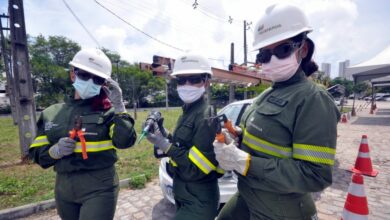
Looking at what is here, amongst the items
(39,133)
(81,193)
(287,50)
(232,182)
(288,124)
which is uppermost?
(287,50)

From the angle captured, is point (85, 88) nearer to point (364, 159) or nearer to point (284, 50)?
point (284, 50)

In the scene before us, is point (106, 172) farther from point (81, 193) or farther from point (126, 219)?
point (126, 219)

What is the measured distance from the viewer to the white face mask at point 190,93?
2043 millimetres

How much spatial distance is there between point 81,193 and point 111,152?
417 mm

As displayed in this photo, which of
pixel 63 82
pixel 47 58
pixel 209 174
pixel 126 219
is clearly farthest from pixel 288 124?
pixel 47 58

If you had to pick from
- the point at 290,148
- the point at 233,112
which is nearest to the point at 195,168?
the point at 290,148

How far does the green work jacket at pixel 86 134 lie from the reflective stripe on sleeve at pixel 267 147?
112 centimetres

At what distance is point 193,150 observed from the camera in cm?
171

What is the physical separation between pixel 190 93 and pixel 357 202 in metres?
1.99

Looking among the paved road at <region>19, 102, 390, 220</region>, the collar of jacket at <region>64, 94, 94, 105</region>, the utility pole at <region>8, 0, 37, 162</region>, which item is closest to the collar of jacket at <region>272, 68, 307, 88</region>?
the collar of jacket at <region>64, 94, 94, 105</region>

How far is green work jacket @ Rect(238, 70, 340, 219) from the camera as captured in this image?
118 cm

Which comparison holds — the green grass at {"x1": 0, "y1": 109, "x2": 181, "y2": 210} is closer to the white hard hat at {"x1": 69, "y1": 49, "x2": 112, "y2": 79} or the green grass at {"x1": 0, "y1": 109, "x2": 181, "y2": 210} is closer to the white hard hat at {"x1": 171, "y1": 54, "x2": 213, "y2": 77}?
the white hard hat at {"x1": 69, "y1": 49, "x2": 112, "y2": 79}

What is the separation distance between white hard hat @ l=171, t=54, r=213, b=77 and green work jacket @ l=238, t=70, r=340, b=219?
791mm

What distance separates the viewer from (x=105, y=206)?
1945 mm
